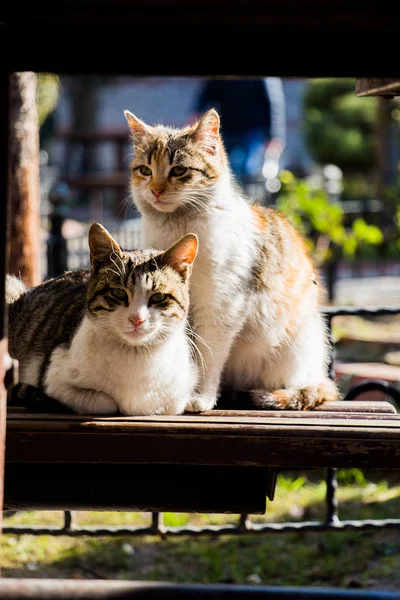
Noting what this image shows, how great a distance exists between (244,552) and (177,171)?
231 centimetres

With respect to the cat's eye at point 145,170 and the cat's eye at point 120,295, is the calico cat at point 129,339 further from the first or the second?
the cat's eye at point 145,170

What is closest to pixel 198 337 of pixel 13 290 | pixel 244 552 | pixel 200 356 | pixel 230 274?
pixel 200 356

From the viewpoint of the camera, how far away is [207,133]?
312 cm

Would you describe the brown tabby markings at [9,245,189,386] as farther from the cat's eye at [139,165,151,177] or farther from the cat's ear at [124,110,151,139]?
the cat's ear at [124,110,151,139]

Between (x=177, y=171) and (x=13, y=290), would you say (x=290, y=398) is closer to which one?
(x=177, y=171)

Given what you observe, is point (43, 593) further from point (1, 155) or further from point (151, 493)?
point (151, 493)

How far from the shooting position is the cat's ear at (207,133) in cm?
309

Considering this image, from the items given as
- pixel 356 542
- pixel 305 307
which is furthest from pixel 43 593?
pixel 356 542

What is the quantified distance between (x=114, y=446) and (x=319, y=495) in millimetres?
2899

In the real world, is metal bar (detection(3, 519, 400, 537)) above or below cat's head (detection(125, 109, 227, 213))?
below

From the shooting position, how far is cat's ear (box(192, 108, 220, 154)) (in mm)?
3092

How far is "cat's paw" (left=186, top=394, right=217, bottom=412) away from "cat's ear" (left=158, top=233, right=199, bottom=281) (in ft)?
1.38

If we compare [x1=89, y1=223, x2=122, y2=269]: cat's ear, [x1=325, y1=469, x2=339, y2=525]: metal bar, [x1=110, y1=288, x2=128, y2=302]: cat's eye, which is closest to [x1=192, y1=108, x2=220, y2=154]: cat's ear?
[x1=89, y1=223, x2=122, y2=269]: cat's ear

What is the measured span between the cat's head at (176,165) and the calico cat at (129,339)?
309 mm
